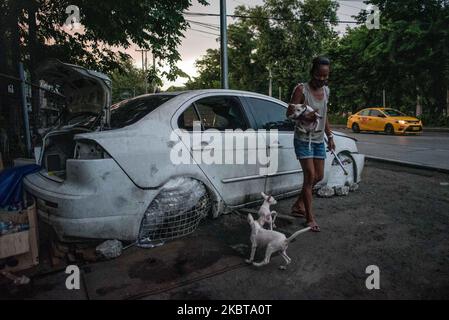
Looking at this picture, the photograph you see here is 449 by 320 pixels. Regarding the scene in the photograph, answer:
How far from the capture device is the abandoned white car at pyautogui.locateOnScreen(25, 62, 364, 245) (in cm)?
281

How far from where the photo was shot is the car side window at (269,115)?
4.16 metres

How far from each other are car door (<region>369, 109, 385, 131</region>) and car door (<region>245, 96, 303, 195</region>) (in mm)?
15456

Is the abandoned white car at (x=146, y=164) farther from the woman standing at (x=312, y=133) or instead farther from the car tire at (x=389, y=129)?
the car tire at (x=389, y=129)

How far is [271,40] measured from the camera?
104 feet

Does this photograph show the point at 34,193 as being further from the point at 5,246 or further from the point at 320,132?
the point at 320,132

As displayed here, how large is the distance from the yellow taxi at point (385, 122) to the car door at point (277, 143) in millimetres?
14875

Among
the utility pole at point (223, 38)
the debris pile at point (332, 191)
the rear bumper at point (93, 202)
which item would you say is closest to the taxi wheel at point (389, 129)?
the utility pole at point (223, 38)

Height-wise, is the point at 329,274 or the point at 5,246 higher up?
the point at 5,246

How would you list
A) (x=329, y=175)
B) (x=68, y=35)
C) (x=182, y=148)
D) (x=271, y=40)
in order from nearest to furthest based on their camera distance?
(x=182, y=148) < (x=329, y=175) < (x=68, y=35) < (x=271, y=40)

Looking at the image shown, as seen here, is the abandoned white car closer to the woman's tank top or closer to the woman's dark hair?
the woman's tank top

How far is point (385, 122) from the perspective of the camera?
58.5 ft

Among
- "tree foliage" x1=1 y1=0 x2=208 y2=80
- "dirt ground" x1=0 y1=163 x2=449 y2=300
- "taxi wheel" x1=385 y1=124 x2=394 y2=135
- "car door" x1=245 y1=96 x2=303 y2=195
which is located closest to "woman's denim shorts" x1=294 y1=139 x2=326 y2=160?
"car door" x1=245 y1=96 x2=303 y2=195
